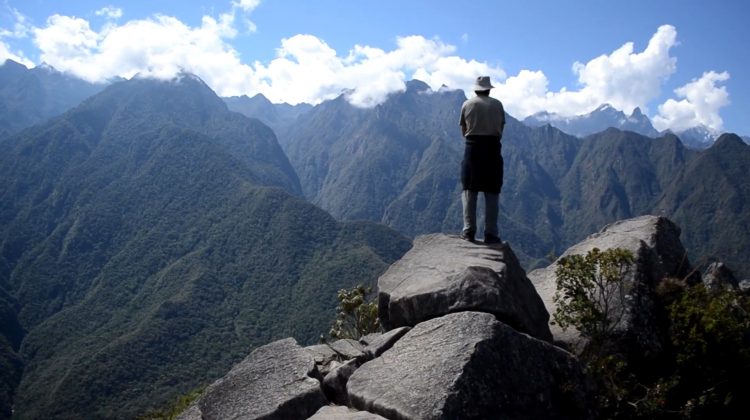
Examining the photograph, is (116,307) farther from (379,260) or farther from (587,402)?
(587,402)

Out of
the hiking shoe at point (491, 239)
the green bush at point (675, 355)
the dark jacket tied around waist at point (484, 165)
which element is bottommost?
the green bush at point (675, 355)

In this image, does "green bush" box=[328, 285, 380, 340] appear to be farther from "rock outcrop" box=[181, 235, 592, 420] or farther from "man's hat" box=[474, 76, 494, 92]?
"man's hat" box=[474, 76, 494, 92]

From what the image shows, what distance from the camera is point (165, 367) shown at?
123438 millimetres

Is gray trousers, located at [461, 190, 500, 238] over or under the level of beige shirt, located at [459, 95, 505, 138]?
under

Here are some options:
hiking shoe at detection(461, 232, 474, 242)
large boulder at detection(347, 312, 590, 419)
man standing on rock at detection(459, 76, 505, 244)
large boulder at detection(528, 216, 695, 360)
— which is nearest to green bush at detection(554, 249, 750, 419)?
large boulder at detection(528, 216, 695, 360)

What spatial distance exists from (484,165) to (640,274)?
13.1 ft

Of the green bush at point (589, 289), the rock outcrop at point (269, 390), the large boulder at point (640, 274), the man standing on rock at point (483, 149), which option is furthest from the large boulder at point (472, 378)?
the man standing on rock at point (483, 149)

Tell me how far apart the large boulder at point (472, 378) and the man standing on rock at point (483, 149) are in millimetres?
3398

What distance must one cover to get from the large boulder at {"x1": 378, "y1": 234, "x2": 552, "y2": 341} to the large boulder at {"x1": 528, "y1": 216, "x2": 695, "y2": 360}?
1473 mm

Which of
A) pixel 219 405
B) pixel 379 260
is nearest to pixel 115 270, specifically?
pixel 379 260

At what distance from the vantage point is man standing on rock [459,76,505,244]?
11.9 m

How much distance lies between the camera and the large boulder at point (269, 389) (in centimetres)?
1003

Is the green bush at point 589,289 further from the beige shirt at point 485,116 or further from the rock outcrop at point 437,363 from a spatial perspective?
the beige shirt at point 485,116

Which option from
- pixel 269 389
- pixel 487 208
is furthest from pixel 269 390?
pixel 487 208
